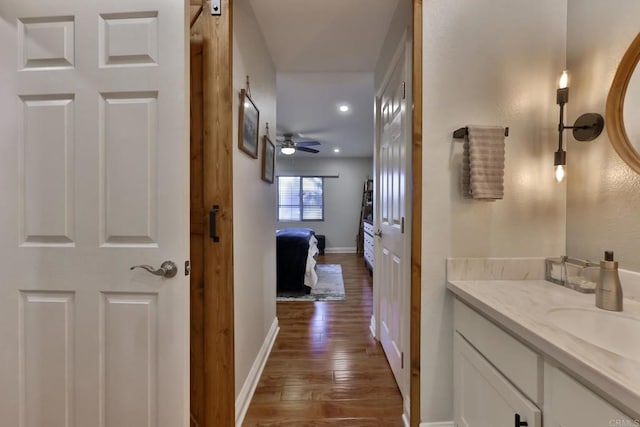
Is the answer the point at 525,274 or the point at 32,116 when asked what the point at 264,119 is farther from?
the point at 525,274

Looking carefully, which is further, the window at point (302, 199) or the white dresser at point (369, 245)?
the window at point (302, 199)

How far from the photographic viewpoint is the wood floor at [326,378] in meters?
1.59

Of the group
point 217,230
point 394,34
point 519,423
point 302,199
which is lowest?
point 519,423

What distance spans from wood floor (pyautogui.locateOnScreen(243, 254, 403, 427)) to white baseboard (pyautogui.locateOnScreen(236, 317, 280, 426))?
0.13 feet

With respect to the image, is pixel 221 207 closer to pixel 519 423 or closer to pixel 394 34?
pixel 519 423

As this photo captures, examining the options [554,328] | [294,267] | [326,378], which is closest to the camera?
[554,328]

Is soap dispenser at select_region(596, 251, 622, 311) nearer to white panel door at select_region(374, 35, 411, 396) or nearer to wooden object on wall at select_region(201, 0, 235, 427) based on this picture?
white panel door at select_region(374, 35, 411, 396)

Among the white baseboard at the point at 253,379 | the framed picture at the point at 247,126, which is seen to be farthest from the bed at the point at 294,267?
the framed picture at the point at 247,126

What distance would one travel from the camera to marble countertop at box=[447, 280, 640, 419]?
588 millimetres

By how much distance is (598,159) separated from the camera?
1183mm

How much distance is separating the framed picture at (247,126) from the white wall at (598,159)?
163cm

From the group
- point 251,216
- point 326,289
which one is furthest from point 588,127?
point 326,289

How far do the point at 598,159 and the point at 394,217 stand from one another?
1.05 m

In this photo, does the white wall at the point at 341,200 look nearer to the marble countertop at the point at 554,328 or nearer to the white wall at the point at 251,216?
the white wall at the point at 251,216
